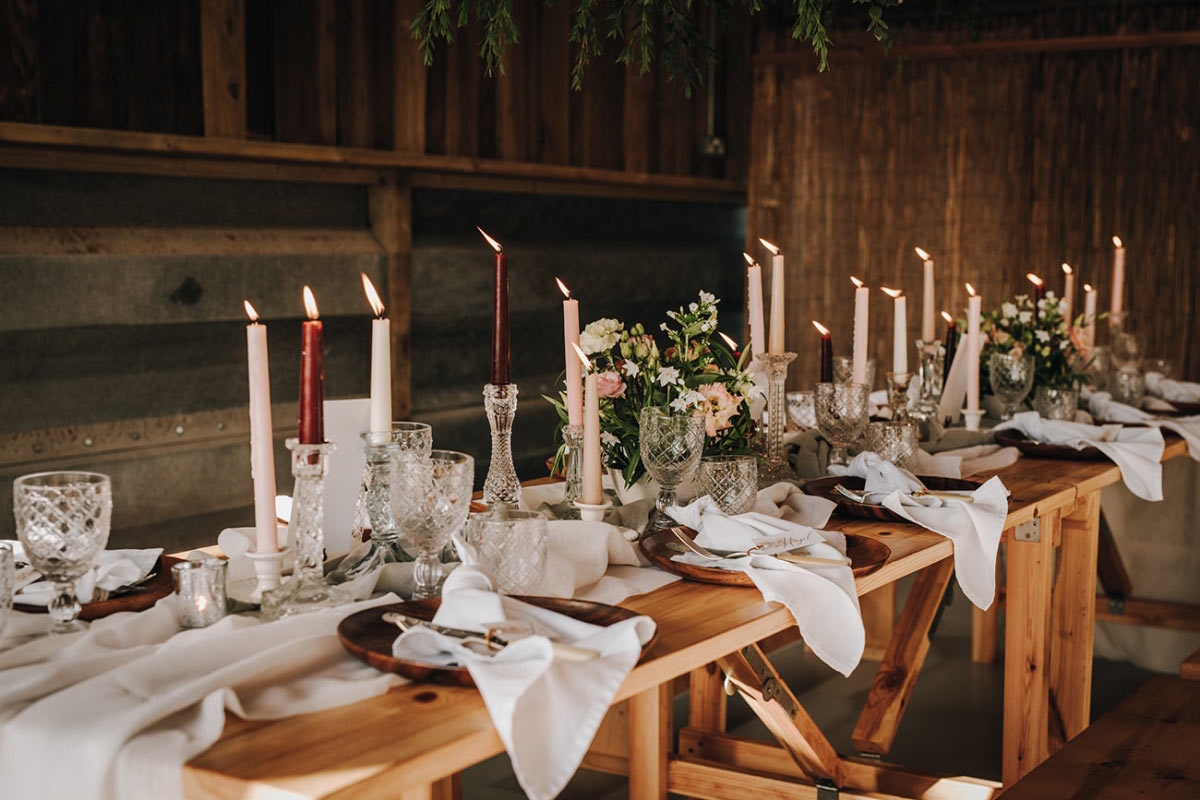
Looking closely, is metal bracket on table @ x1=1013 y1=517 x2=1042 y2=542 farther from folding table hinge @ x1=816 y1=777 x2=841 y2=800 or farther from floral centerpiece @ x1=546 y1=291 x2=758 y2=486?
floral centerpiece @ x1=546 y1=291 x2=758 y2=486

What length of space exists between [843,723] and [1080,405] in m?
1.01

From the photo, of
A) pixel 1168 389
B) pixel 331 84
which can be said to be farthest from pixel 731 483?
pixel 331 84

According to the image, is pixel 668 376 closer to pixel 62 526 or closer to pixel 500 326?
pixel 500 326

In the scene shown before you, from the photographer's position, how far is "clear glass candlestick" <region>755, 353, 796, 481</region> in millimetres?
2180

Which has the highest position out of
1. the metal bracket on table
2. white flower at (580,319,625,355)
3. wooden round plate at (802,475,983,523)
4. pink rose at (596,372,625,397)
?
white flower at (580,319,625,355)

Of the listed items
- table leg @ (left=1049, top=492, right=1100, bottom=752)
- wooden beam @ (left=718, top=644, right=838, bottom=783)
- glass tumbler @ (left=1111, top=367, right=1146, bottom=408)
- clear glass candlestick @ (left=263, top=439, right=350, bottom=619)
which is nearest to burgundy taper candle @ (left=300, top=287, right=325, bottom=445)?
clear glass candlestick @ (left=263, top=439, right=350, bottom=619)

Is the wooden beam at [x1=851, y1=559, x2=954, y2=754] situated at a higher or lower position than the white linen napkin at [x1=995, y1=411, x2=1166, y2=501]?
lower

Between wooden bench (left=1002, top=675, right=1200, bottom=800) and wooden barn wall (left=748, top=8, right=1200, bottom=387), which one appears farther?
wooden barn wall (left=748, top=8, right=1200, bottom=387)

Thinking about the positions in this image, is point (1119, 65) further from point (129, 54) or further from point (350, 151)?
point (129, 54)

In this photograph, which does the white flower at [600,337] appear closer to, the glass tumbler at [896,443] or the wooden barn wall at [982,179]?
the glass tumbler at [896,443]

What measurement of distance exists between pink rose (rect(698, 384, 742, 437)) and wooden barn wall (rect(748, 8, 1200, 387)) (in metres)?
3.42

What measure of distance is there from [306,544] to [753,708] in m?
1.17

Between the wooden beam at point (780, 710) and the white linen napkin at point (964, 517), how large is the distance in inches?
12.8

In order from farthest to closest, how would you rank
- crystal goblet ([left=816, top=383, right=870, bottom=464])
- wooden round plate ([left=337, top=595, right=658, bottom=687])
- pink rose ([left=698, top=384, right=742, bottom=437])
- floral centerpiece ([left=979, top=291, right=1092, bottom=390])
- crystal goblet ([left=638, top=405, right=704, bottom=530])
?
floral centerpiece ([left=979, top=291, right=1092, bottom=390]), crystal goblet ([left=816, top=383, right=870, bottom=464]), pink rose ([left=698, top=384, right=742, bottom=437]), crystal goblet ([left=638, top=405, right=704, bottom=530]), wooden round plate ([left=337, top=595, right=658, bottom=687])
